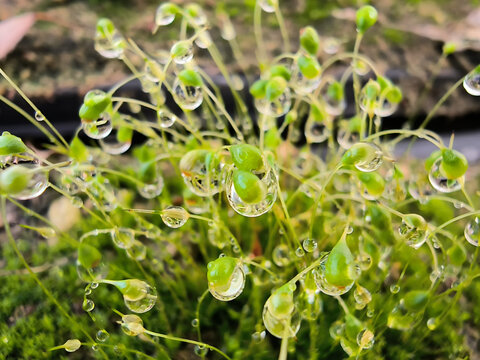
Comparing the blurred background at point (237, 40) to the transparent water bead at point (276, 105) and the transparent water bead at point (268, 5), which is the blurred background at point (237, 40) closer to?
the transparent water bead at point (268, 5)

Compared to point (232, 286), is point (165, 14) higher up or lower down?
higher up

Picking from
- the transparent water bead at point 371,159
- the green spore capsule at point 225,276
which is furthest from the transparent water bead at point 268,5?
the green spore capsule at point 225,276

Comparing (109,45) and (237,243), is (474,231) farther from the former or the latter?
(109,45)

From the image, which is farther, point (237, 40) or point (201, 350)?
point (237, 40)

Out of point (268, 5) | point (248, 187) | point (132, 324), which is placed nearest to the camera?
point (248, 187)

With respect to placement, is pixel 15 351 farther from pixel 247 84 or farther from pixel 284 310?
pixel 247 84

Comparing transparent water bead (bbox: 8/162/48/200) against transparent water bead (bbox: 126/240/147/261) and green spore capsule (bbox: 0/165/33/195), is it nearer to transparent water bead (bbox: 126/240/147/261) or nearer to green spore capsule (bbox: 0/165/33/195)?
green spore capsule (bbox: 0/165/33/195)

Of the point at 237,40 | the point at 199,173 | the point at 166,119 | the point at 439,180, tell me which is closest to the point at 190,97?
the point at 166,119
